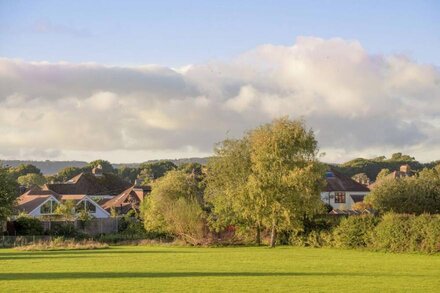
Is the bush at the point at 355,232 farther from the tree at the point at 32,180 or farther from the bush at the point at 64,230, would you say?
the tree at the point at 32,180

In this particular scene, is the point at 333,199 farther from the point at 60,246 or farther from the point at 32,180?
the point at 32,180

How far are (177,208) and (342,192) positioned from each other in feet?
173

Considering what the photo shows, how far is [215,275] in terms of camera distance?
2750 centimetres

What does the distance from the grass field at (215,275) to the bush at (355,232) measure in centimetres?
1279

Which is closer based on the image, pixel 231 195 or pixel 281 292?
pixel 281 292

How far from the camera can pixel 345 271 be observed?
30.0 m

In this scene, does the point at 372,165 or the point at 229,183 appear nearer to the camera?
the point at 229,183

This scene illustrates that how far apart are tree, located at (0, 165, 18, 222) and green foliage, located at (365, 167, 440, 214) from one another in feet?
108

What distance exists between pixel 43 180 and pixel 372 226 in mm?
121567

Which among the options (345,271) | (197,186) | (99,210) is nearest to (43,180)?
(99,210)

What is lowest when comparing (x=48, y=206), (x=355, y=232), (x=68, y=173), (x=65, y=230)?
(x=65, y=230)

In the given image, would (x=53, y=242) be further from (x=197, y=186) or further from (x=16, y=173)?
(x=16, y=173)

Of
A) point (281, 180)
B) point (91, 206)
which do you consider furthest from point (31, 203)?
point (281, 180)

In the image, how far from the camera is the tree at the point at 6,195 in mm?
61531
